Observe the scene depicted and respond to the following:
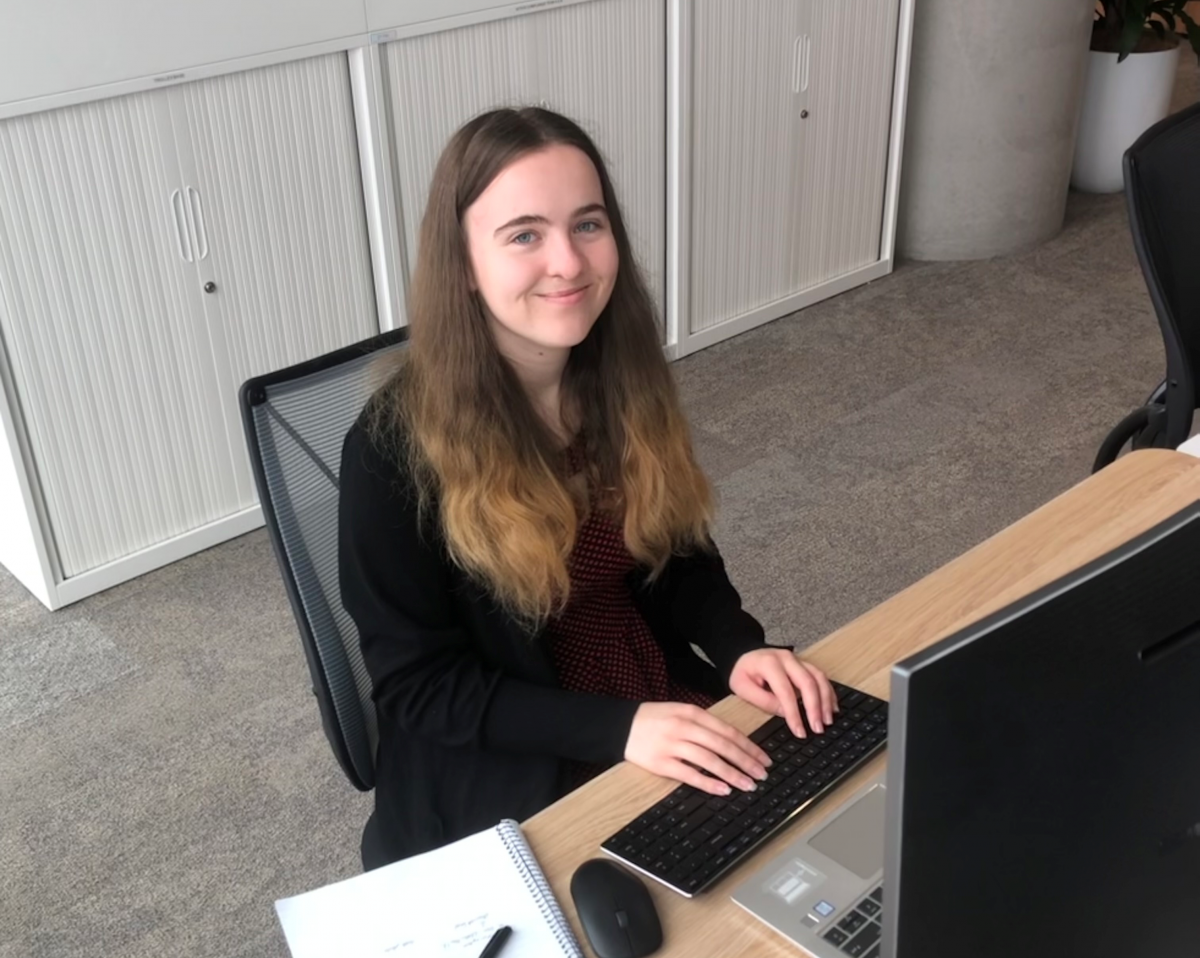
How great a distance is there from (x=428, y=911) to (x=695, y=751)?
0.91 ft

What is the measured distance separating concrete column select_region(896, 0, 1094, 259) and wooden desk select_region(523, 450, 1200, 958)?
2.65m

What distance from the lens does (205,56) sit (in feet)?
8.71

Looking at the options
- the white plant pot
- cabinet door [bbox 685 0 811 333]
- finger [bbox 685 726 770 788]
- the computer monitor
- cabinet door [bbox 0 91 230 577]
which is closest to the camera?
the computer monitor

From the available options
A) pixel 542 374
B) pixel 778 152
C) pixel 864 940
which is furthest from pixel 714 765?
pixel 778 152

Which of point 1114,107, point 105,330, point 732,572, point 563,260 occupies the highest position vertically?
point 563,260

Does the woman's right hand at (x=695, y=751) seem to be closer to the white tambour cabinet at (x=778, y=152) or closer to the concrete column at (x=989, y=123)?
the white tambour cabinet at (x=778, y=152)

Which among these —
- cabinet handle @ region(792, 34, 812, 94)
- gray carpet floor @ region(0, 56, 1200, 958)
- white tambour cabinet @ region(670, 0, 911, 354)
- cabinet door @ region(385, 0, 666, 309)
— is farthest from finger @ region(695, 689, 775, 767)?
cabinet handle @ region(792, 34, 812, 94)

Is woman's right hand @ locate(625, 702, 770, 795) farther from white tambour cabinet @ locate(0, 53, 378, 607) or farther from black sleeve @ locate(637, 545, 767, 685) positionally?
white tambour cabinet @ locate(0, 53, 378, 607)

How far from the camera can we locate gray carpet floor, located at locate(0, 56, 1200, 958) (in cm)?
225

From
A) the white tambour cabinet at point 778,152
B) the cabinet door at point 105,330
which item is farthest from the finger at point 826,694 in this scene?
the white tambour cabinet at point 778,152

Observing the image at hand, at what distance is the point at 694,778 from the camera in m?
1.25

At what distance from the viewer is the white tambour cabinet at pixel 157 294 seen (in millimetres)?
2619

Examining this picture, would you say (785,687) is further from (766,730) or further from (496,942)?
(496,942)

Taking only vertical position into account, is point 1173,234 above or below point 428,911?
above
